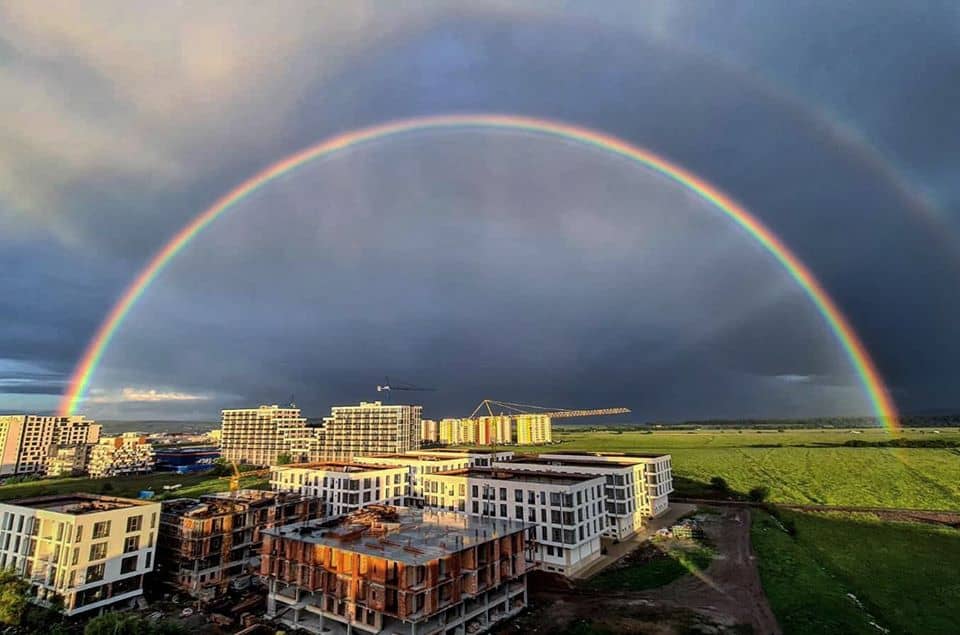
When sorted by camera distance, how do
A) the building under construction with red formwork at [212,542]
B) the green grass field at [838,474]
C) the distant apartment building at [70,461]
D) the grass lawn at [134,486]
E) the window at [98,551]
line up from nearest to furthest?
the window at [98,551] → the building under construction with red formwork at [212,542] → the green grass field at [838,474] → the grass lawn at [134,486] → the distant apartment building at [70,461]

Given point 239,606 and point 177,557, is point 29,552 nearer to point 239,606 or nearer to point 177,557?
point 177,557

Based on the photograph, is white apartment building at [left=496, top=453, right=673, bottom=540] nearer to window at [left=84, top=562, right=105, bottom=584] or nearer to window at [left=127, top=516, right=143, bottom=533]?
window at [left=127, top=516, right=143, bottom=533]

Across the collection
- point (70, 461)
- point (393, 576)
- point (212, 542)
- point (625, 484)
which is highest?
point (625, 484)

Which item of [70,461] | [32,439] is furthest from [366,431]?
[32,439]

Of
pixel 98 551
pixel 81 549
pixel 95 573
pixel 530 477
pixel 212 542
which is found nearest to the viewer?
pixel 81 549

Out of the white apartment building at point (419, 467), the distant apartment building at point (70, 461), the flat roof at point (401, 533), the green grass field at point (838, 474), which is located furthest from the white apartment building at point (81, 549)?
the distant apartment building at point (70, 461)

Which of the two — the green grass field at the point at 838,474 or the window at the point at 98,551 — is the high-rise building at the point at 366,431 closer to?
the green grass field at the point at 838,474

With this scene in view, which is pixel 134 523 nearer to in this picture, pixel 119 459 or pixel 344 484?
pixel 344 484
